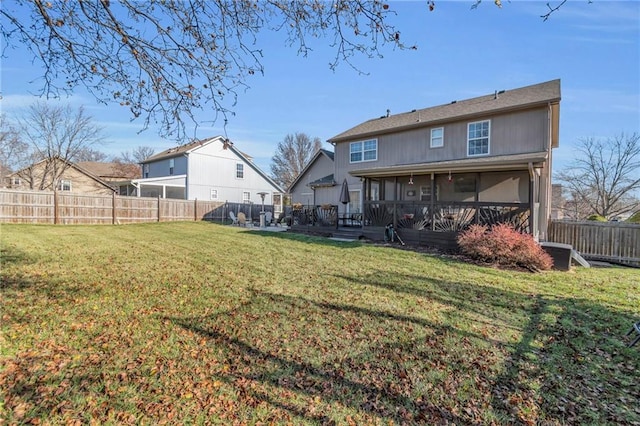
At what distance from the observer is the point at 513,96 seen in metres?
13.8

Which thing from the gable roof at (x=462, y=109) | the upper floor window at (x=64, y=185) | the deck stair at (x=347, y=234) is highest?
the gable roof at (x=462, y=109)

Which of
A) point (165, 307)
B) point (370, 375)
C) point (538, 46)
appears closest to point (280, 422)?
point (370, 375)

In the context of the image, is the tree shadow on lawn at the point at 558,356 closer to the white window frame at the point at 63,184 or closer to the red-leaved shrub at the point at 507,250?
the red-leaved shrub at the point at 507,250

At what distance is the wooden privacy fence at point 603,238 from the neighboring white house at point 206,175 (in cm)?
1902

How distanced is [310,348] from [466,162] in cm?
1020

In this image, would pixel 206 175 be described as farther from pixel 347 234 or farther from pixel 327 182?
pixel 347 234

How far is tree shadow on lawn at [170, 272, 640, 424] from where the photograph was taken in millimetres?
2791

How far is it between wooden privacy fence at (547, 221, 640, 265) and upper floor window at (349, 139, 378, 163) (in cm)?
901

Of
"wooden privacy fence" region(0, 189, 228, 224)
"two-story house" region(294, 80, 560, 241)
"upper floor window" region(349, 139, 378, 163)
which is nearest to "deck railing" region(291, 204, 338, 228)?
"two-story house" region(294, 80, 560, 241)

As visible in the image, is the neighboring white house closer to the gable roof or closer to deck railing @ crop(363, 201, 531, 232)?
the gable roof

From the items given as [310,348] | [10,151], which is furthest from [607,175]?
[10,151]

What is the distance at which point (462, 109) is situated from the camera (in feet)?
49.0

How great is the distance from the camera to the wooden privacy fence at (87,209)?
1611 cm

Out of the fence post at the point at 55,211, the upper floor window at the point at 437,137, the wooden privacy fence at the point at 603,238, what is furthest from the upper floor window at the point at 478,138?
the fence post at the point at 55,211
